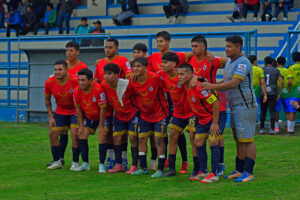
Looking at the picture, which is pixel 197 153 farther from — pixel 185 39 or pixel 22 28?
pixel 22 28

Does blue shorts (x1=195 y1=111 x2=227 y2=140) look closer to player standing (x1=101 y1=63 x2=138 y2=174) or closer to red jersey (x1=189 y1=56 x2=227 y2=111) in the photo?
red jersey (x1=189 y1=56 x2=227 y2=111)

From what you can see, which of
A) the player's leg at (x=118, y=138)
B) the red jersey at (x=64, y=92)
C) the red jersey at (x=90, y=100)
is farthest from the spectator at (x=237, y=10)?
the player's leg at (x=118, y=138)

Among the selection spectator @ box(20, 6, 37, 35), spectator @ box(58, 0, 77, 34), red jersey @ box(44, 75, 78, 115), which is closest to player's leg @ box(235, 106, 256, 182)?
red jersey @ box(44, 75, 78, 115)

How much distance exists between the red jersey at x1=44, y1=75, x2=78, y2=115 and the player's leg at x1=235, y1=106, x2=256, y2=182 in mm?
3230

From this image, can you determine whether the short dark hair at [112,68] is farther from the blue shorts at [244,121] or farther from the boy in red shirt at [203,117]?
the blue shorts at [244,121]

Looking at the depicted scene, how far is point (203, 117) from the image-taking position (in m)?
8.53

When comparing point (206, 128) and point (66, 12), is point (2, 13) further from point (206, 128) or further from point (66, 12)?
point (206, 128)

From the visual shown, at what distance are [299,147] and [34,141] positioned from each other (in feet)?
20.5

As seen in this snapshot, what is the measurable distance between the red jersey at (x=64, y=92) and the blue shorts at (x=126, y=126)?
993 millimetres

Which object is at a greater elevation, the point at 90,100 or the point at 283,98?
the point at 90,100

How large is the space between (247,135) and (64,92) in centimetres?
346

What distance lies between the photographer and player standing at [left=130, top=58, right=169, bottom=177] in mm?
9258

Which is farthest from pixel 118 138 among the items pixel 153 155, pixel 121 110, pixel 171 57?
pixel 171 57

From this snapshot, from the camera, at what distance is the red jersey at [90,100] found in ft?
31.5
